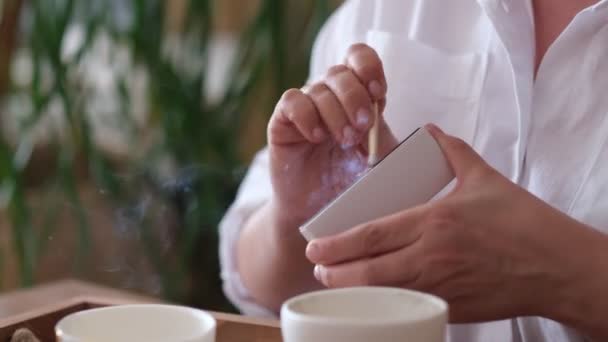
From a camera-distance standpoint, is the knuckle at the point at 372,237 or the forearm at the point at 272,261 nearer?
the knuckle at the point at 372,237

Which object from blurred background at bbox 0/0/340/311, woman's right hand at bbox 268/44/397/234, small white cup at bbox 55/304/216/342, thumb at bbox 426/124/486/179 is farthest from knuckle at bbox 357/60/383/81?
blurred background at bbox 0/0/340/311

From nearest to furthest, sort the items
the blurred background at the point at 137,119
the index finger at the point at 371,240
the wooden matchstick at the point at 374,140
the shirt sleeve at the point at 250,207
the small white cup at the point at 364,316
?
1. the small white cup at the point at 364,316
2. the index finger at the point at 371,240
3. the wooden matchstick at the point at 374,140
4. the shirt sleeve at the point at 250,207
5. the blurred background at the point at 137,119

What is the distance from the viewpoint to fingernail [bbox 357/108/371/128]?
672 millimetres

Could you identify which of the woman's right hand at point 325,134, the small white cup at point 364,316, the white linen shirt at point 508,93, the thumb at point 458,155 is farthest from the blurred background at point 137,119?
the small white cup at point 364,316

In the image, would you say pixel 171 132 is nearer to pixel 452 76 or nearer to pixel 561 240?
pixel 452 76

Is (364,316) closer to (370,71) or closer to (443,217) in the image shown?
(443,217)

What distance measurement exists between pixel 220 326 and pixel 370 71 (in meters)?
0.22

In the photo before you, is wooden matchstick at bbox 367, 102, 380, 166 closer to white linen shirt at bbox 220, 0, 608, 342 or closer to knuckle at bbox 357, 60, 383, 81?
knuckle at bbox 357, 60, 383, 81

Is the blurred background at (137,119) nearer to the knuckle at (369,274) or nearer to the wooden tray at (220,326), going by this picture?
the wooden tray at (220,326)

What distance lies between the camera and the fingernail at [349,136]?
68cm

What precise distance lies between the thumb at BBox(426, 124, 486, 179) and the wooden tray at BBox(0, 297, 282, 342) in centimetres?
17

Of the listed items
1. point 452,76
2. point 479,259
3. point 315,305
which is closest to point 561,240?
point 479,259

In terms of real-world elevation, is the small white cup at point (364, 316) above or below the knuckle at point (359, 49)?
below

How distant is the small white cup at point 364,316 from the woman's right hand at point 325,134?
214mm
